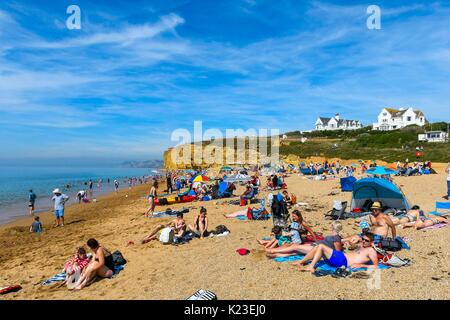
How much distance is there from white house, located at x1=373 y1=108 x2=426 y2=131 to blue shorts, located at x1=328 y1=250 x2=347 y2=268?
79112 mm

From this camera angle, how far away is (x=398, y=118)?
2992 inches

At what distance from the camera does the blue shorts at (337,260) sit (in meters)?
6.04

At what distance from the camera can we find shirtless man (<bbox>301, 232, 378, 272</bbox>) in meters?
6.06

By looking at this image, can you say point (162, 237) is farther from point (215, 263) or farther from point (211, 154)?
point (211, 154)

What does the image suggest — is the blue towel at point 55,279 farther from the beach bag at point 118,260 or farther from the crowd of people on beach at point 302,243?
the beach bag at point 118,260

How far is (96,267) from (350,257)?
16.9 ft

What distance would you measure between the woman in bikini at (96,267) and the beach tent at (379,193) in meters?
8.99

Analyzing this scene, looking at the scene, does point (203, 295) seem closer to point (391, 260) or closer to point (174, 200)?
point (391, 260)

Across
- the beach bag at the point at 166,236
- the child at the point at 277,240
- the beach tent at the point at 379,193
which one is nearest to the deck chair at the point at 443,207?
the beach tent at the point at 379,193

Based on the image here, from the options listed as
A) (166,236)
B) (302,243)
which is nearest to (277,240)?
(302,243)

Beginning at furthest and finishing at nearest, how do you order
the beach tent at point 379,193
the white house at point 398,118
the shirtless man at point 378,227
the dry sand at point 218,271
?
the white house at point 398,118, the beach tent at point 379,193, the shirtless man at point 378,227, the dry sand at point 218,271
